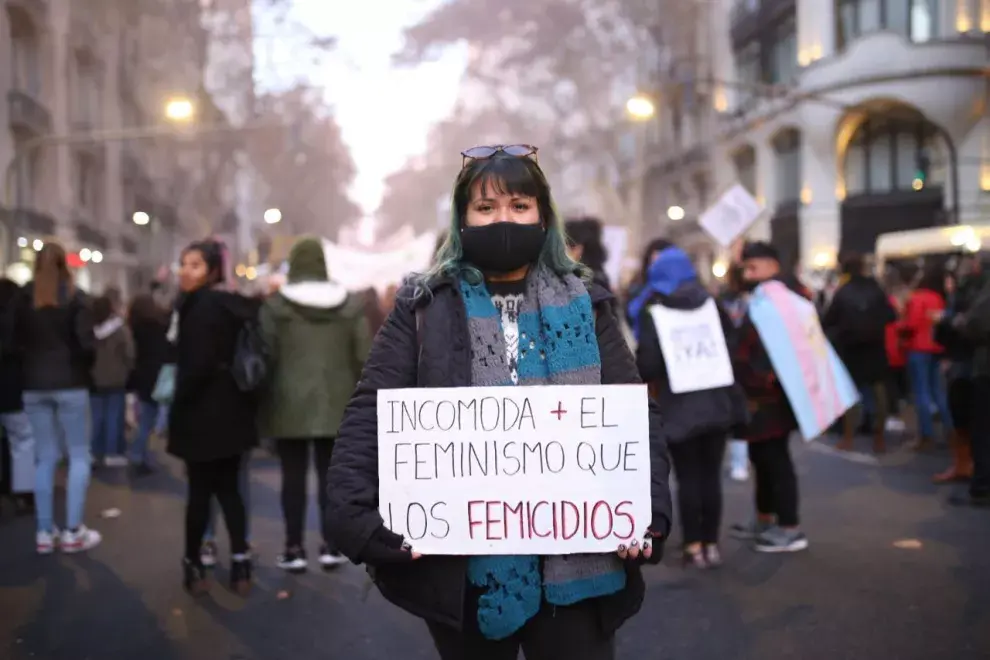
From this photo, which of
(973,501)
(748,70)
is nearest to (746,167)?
(748,70)

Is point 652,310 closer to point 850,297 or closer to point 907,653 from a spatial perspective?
point 907,653

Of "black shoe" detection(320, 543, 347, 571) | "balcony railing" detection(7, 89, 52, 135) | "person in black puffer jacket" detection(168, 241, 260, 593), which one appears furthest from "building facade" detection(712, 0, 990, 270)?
"person in black puffer jacket" detection(168, 241, 260, 593)

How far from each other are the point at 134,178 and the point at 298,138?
59.9 ft

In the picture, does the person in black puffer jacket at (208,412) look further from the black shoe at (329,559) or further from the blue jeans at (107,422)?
the blue jeans at (107,422)

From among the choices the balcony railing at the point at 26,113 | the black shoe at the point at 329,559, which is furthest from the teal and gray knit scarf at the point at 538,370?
the balcony railing at the point at 26,113

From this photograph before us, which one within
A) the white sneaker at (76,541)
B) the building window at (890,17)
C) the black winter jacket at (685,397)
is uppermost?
the building window at (890,17)

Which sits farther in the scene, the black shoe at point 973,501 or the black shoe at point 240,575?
the black shoe at point 973,501

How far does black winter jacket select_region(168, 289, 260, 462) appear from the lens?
5.86 meters

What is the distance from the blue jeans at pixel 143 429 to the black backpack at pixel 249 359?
5.20 metres

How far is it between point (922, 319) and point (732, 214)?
134 inches

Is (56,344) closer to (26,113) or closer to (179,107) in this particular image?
(179,107)

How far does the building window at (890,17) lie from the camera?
29234mm

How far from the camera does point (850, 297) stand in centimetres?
1103

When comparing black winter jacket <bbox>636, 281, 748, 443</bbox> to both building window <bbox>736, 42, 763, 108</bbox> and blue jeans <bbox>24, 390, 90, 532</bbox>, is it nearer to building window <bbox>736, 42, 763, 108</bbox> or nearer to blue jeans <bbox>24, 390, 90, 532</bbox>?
blue jeans <bbox>24, 390, 90, 532</bbox>
